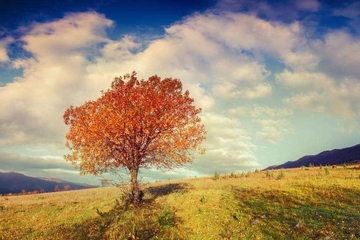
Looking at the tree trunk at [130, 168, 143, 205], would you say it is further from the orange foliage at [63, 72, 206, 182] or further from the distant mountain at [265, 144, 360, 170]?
the distant mountain at [265, 144, 360, 170]

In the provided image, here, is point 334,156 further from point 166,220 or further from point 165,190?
point 166,220

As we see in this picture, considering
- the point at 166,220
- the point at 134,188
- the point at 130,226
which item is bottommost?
the point at 130,226

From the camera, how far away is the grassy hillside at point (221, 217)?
15.2 meters

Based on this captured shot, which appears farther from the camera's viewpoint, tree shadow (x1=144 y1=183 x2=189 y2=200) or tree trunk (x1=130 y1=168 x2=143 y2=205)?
tree shadow (x1=144 y1=183 x2=189 y2=200)

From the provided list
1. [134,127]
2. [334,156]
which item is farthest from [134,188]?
[334,156]

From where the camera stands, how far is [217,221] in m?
17.5

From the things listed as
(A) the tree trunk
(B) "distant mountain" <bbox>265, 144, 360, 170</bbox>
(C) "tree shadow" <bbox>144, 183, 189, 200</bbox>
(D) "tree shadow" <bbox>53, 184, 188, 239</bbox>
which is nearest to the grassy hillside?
(D) "tree shadow" <bbox>53, 184, 188, 239</bbox>

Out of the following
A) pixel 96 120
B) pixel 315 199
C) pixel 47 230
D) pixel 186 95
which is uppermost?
pixel 186 95

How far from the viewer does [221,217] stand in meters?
18.0

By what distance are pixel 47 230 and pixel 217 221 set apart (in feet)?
38.3

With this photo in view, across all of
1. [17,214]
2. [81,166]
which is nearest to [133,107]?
[81,166]

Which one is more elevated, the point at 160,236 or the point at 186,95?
the point at 186,95

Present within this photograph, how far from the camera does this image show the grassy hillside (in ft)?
49.8

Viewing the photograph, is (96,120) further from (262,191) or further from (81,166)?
(262,191)
